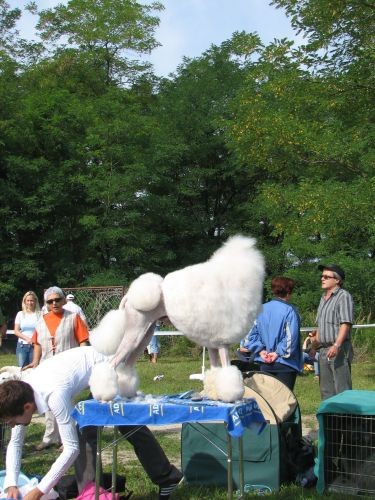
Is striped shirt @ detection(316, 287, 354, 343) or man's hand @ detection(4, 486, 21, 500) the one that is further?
striped shirt @ detection(316, 287, 354, 343)

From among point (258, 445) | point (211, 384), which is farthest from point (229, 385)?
point (258, 445)

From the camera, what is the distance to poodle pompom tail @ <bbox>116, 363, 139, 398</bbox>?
146 inches

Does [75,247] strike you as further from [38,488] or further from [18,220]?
[38,488]

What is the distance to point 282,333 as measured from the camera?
534 centimetres

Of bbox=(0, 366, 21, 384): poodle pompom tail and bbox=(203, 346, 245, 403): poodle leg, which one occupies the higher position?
bbox=(203, 346, 245, 403): poodle leg

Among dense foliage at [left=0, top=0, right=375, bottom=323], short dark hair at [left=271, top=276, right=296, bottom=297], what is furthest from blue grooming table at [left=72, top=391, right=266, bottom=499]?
dense foliage at [left=0, top=0, right=375, bottom=323]

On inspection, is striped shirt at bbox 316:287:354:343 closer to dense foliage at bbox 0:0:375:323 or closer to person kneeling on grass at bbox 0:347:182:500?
person kneeling on grass at bbox 0:347:182:500

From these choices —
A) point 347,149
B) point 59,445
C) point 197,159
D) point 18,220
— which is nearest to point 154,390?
point 59,445

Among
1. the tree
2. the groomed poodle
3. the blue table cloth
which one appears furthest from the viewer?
the tree

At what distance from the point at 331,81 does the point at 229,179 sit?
14.9 metres

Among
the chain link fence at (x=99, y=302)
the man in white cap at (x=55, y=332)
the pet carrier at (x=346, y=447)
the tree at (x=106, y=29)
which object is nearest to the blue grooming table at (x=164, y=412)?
the pet carrier at (x=346, y=447)

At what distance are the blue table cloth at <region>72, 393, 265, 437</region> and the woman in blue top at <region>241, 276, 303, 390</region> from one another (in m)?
1.68

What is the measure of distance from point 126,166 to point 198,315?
1835 cm

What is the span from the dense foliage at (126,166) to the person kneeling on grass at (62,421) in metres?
7.33
